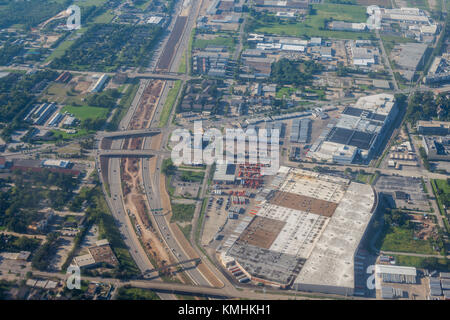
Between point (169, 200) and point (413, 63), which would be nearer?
point (169, 200)

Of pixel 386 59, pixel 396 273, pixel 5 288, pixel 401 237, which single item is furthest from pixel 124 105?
pixel 386 59

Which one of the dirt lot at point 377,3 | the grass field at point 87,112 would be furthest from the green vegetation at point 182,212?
the dirt lot at point 377,3

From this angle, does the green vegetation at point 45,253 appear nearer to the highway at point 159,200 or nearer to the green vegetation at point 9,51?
the highway at point 159,200

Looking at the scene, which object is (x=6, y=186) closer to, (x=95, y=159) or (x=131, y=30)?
(x=95, y=159)

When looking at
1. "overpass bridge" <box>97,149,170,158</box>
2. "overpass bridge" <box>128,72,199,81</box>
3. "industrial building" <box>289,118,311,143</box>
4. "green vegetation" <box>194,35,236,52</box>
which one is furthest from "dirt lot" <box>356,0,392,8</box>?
"overpass bridge" <box>97,149,170,158</box>

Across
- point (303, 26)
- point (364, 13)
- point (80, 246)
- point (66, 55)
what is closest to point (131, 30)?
point (66, 55)
